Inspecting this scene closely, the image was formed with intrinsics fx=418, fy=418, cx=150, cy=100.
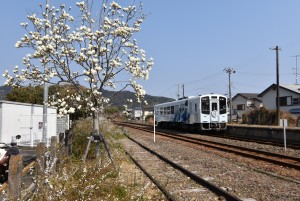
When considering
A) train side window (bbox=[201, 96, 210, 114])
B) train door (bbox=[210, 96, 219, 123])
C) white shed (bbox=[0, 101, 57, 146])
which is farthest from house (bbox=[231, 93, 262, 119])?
white shed (bbox=[0, 101, 57, 146])

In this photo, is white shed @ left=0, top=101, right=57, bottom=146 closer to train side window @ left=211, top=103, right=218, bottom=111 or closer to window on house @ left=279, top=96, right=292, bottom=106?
train side window @ left=211, top=103, right=218, bottom=111

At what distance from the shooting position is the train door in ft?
104

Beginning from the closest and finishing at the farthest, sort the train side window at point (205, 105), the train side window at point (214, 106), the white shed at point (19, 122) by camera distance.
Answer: the white shed at point (19, 122) → the train side window at point (205, 105) → the train side window at point (214, 106)

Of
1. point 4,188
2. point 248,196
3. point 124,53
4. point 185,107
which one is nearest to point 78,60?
point 124,53

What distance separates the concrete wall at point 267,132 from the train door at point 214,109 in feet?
8.60

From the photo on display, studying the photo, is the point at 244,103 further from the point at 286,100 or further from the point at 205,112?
the point at 205,112

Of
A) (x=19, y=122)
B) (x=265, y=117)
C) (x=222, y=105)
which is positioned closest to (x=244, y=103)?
(x=265, y=117)

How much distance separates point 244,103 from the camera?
78.7 meters

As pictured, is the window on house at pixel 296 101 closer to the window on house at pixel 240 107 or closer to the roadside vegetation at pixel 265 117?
the roadside vegetation at pixel 265 117

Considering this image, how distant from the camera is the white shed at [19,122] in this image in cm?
2111

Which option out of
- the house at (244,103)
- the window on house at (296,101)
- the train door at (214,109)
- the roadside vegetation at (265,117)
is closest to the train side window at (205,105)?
the train door at (214,109)

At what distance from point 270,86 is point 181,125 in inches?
994

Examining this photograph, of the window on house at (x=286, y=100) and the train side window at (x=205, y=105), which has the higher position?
the window on house at (x=286, y=100)

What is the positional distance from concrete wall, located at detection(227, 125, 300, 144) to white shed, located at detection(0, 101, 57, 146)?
14.3m
